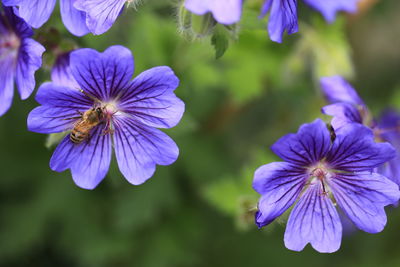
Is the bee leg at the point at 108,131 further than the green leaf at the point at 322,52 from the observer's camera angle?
No

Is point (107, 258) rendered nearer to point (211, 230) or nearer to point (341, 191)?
point (211, 230)

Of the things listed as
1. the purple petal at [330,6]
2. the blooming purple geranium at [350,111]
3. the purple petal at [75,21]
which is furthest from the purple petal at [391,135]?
→ the purple petal at [75,21]

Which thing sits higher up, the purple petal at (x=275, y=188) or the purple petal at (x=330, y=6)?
the purple petal at (x=330, y=6)

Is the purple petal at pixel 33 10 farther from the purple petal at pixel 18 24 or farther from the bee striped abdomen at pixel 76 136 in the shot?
the bee striped abdomen at pixel 76 136

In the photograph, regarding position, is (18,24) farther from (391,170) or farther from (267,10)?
(391,170)

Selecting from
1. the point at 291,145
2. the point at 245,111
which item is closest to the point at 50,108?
the point at 291,145

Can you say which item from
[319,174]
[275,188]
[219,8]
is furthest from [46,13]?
[319,174]

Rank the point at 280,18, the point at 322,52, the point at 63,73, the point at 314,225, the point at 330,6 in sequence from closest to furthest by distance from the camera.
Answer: the point at 280,18 < the point at 314,225 < the point at 63,73 < the point at 330,6 < the point at 322,52
